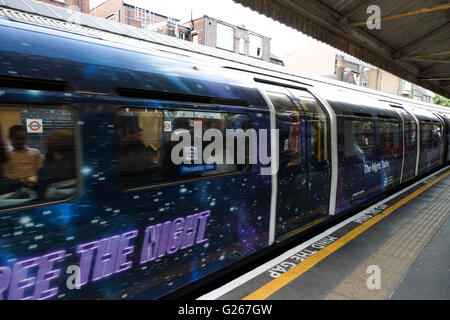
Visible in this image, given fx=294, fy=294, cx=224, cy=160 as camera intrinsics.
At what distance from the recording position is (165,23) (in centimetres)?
2538

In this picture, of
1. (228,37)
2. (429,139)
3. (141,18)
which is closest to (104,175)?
(429,139)

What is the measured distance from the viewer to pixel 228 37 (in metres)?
28.3

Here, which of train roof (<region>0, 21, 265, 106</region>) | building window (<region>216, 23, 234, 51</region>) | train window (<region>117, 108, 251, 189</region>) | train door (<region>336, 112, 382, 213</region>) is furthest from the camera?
building window (<region>216, 23, 234, 51</region>)

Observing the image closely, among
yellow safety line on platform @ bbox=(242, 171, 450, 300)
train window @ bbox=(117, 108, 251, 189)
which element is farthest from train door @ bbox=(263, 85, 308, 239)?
train window @ bbox=(117, 108, 251, 189)

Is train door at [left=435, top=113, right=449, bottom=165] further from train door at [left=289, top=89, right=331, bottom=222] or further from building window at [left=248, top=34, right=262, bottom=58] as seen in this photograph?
building window at [left=248, top=34, right=262, bottom=58]

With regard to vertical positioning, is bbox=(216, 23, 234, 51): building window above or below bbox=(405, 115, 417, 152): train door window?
above

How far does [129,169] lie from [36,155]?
27.4 inches

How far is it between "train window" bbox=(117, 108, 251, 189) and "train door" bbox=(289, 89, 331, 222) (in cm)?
162

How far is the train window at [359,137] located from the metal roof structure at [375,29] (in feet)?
6.02

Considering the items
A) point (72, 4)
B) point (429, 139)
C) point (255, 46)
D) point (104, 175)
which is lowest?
point (104, 175)

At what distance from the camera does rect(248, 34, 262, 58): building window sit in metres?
30.6

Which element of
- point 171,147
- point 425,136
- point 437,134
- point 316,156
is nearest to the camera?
point 171,147

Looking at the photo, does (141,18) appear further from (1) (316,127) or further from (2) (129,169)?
(2) (129,169)
